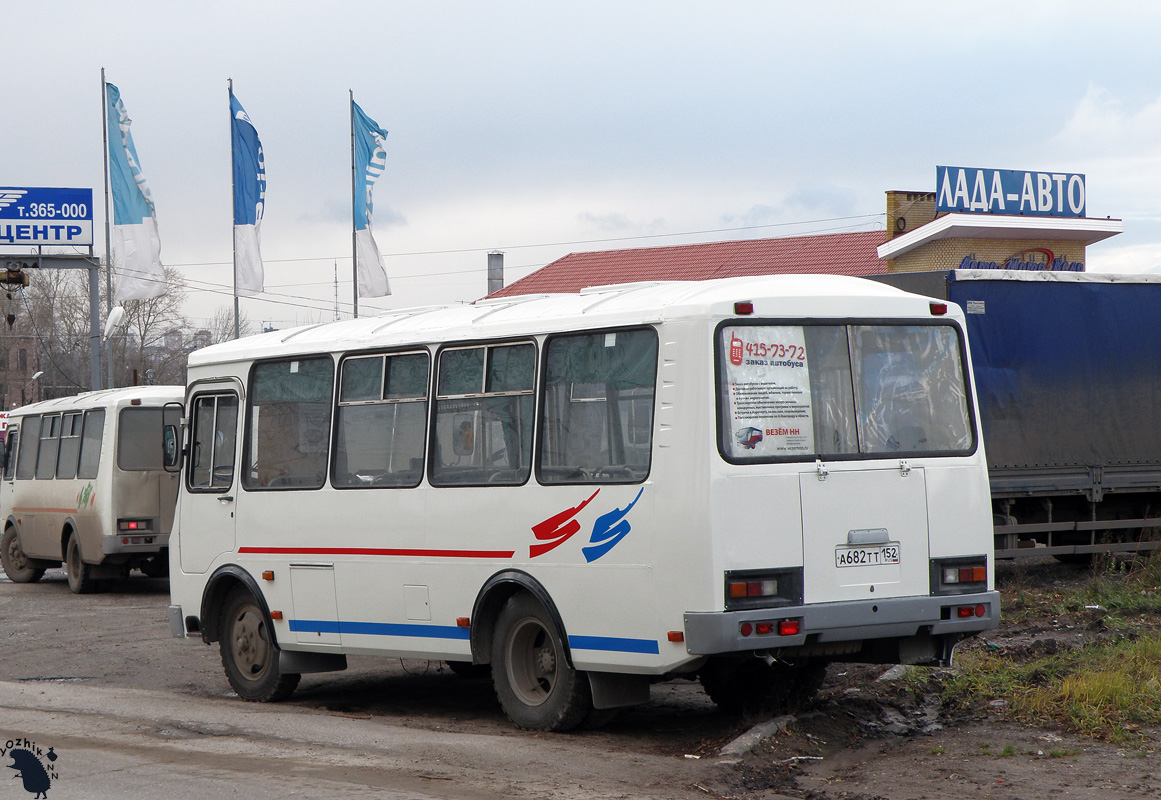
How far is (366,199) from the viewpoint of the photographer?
3244 cm

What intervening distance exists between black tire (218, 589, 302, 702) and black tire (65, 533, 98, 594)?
9997 millimetres

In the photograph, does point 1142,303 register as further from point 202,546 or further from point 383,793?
point 383,793

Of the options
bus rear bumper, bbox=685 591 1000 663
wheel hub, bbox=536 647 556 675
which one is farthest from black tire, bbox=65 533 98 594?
bus rear bumper, bbox=685 591 1000 663

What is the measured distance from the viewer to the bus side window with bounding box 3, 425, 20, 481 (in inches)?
915

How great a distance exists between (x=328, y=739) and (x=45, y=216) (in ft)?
99.3

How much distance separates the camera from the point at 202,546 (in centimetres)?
1130

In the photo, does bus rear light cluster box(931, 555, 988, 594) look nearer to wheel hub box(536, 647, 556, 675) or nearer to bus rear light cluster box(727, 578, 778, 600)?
bus rear light cluster box(727, 578, 778, 600)

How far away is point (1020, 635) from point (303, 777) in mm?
7153

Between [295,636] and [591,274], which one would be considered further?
[591,274]

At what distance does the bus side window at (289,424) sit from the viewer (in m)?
10.2

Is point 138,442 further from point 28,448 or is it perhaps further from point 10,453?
point 10,453

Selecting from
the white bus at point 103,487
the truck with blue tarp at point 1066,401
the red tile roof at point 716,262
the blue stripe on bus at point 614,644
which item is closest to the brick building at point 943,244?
the red tile roof at point 716,262

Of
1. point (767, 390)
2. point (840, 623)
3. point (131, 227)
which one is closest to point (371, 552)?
point (767, 390)

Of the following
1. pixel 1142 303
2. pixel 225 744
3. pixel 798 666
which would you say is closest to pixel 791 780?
pixel 798 666
